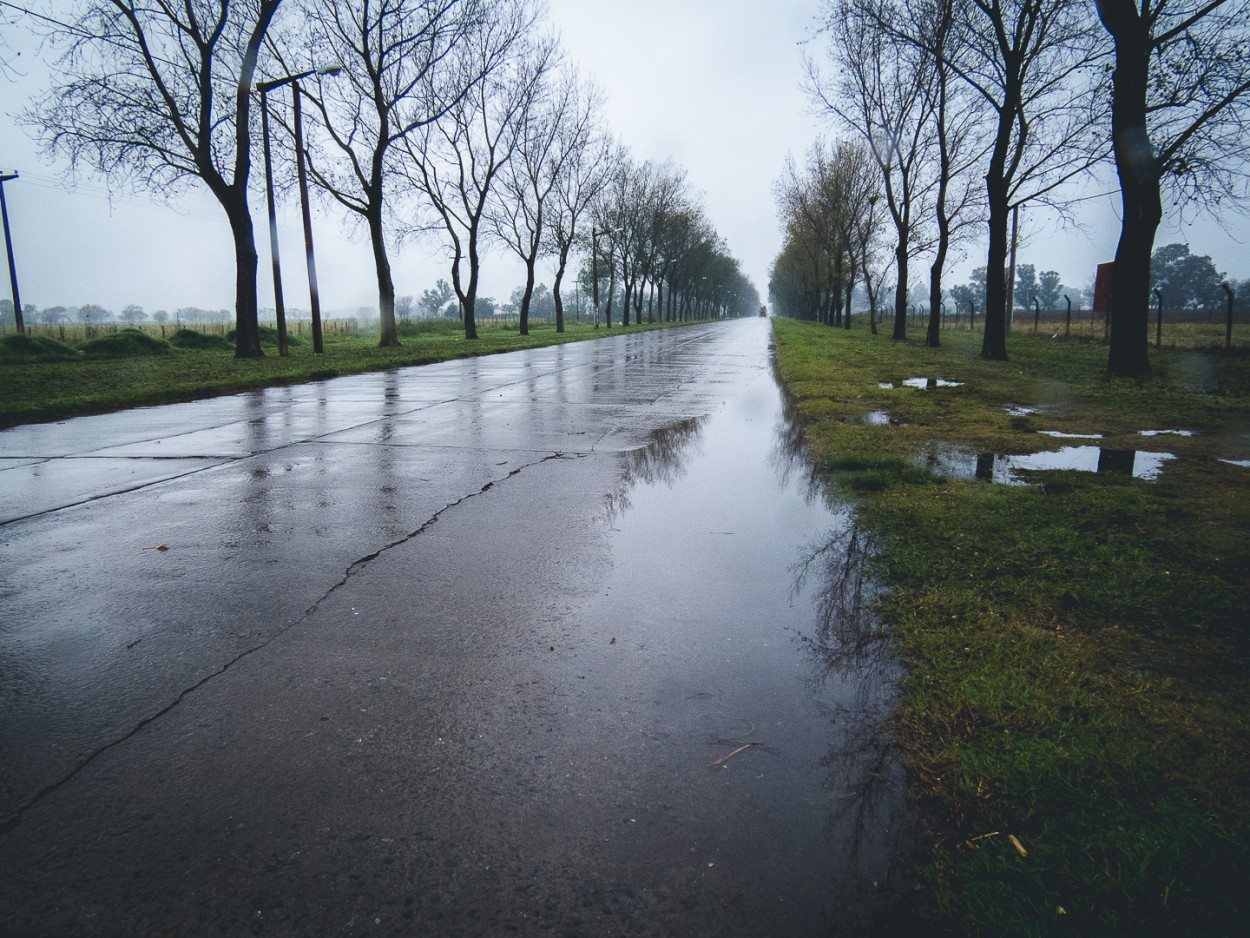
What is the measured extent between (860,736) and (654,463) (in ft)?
14.8

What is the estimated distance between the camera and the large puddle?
5.79 feet

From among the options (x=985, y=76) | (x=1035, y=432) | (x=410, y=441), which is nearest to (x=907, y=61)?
(x=985, y=76)

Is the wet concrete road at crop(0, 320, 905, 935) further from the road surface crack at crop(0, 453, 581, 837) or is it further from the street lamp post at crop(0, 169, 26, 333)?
the street lamp post at crop(0, 169, 26, 333)

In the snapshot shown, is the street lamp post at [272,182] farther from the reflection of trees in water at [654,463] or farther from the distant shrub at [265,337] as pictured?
the reflection of trees in water at [654,463]

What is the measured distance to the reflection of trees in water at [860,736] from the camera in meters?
1.79

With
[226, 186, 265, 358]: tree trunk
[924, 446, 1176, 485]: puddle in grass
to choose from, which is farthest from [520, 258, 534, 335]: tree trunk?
[924, 446, 1176, 485]: puddle in grass

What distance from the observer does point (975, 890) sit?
1667 mm

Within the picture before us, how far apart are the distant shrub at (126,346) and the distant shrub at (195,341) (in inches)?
78.4

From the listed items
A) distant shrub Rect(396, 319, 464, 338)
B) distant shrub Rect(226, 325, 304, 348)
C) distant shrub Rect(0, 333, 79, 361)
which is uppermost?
distant shrub Rect(396, 319, 464, 338)

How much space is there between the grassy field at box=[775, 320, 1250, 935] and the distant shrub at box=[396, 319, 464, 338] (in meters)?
47.8

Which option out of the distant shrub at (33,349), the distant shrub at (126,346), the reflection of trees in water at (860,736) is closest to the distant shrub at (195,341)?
the distant shrub at (126,346)

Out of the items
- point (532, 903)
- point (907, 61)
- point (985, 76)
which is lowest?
point (532, 903)

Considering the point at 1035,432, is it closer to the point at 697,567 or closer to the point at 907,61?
Answer: the point at 697,567

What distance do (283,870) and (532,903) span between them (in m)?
0.67
